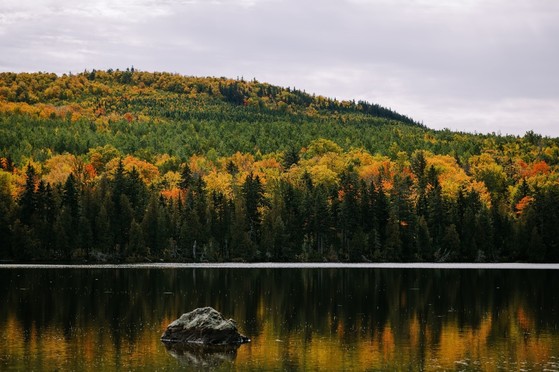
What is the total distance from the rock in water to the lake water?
1.28 m

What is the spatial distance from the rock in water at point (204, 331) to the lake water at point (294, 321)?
50.4 inches

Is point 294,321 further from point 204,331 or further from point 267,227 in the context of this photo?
point 267,227

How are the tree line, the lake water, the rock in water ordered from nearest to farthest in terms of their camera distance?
the lake water < the rock in water < the tree line

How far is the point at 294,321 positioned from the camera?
213 ft

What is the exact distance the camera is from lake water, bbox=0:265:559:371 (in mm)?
47406

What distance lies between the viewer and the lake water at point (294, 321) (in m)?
47.4

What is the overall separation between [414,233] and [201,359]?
4651 inches

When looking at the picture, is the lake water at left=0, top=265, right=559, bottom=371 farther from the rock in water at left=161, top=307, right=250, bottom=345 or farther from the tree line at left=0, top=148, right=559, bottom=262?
the tree line at left=0, top=148, right=559, bottom=262

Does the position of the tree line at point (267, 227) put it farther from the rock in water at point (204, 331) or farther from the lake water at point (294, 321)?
the rock in water at point (204, 331)

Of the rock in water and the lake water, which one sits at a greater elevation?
the rock in water

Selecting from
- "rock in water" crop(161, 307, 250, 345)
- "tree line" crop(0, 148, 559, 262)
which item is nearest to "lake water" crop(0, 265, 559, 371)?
"rock in water" crop(161, 307, 250, 345)

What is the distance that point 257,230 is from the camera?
16900 cm

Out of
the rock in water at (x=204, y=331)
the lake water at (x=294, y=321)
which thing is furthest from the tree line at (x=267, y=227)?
the rock in water at (x=204, y=331)

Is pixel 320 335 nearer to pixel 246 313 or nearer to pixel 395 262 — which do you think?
pixel 246 313
